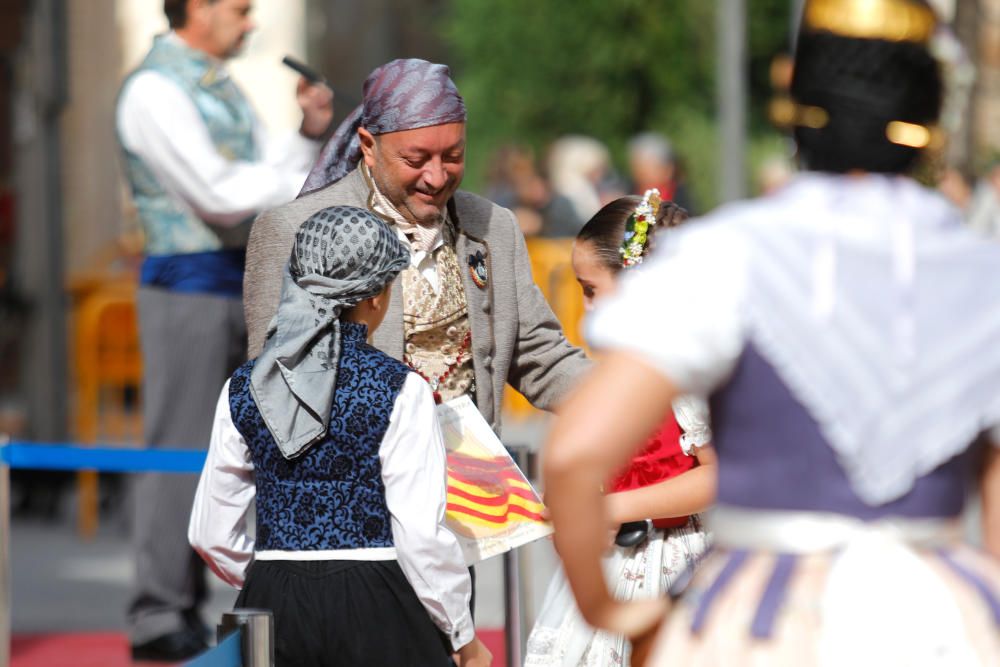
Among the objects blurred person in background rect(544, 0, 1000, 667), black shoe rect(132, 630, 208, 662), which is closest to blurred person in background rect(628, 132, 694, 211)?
black shoe rect(132, 630, 208, 662)

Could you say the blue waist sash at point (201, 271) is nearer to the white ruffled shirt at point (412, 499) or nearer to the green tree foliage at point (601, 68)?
the white ruffled shirt at point (412, 499)

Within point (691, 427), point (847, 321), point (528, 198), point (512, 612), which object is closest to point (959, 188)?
point (528, 198)

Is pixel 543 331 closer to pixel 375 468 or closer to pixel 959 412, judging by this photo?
pixel 375 468

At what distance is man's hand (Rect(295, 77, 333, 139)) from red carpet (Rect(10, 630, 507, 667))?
1833 millimetres

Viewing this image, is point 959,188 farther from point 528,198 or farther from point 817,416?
point 817,416

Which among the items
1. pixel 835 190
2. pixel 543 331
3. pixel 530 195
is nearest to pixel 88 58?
pixel 530 195

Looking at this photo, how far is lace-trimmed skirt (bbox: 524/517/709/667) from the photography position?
147 inches

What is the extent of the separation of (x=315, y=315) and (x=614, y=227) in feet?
2.46

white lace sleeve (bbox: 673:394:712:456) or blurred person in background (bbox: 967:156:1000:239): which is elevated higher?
white lace sleeve (bbox: 673:394:712:456)


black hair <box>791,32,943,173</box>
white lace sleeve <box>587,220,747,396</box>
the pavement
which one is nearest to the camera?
white lace sleeve <box>587,220,747,396</box>

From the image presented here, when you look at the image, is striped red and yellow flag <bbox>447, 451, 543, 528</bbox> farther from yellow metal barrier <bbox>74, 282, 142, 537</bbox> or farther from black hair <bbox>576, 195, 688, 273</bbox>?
yellow metal barrier <bbox>74, 282, 142, 537</bbox>

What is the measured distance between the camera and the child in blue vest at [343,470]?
3316 mm

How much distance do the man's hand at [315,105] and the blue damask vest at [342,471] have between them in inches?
67.6

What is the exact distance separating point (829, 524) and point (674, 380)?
253mm
